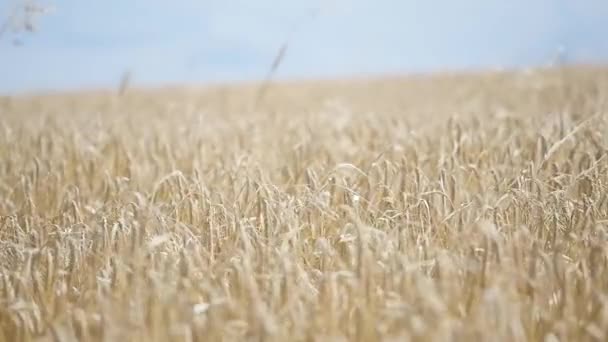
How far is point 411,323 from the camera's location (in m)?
1.21

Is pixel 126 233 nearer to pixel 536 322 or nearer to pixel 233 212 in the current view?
pixel 233 212

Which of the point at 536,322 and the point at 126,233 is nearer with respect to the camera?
the point at 536,322

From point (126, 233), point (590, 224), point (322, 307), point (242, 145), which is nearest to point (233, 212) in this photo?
point (126, 233)

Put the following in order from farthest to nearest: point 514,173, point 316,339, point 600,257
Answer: point 514,173 < point 600,257 < point 316,339

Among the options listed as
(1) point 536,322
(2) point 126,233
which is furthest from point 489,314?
(2) point 126,233

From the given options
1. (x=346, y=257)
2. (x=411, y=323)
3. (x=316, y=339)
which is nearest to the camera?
(x=411, y=323)

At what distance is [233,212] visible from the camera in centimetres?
207

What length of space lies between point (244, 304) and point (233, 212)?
0.53 metres

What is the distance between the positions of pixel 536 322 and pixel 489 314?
31 centimetres

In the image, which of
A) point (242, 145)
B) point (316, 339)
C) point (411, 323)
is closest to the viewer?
point (411, 323)

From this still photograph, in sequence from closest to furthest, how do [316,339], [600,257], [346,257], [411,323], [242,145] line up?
[411,323] → [316,339] → [600,257] → [346,257] → [242,145]

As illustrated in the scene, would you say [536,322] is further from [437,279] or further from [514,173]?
[514,173]

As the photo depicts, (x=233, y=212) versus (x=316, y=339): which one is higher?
(x=233, y=212)

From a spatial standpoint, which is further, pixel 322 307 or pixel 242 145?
pixel 242 145
